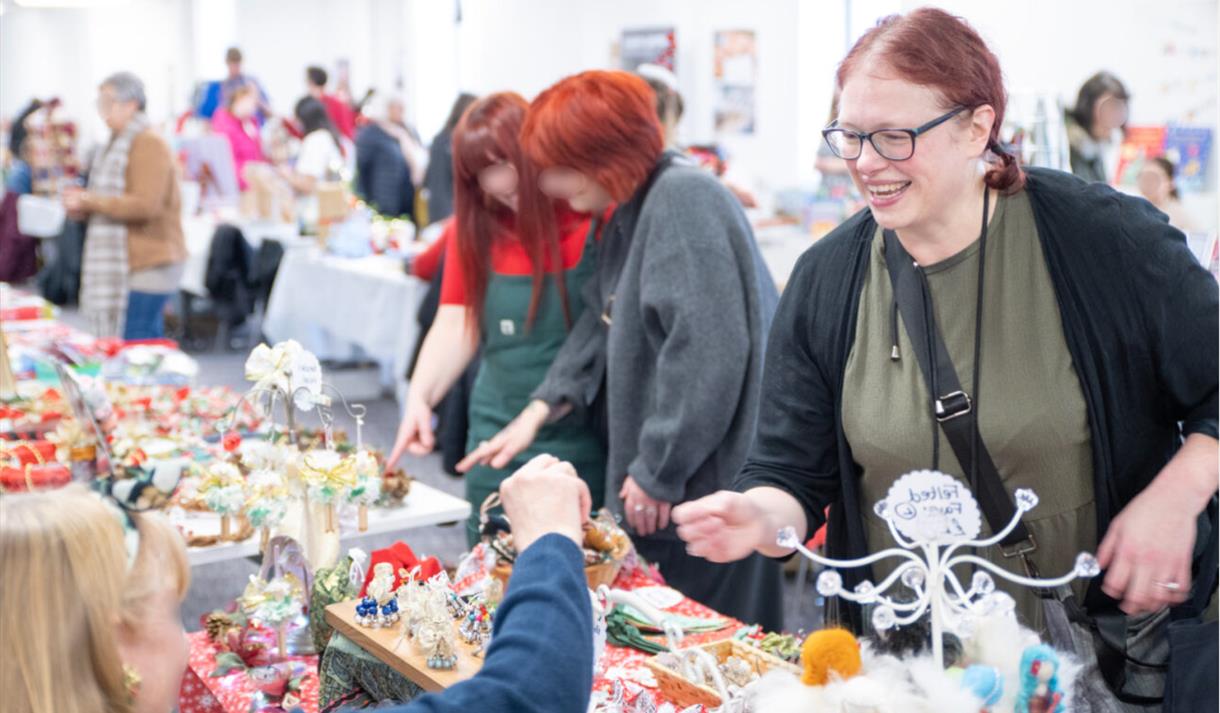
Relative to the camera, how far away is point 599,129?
257cm

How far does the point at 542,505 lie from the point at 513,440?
1334mm

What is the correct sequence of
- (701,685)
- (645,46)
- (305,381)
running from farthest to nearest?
(645,46)
(305,381)
(701,685)

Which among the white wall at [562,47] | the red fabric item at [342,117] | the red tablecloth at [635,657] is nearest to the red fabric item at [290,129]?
the red fabric item at [342,117]

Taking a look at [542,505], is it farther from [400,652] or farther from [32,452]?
[32,452]

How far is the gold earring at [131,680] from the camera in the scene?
127 centimetres

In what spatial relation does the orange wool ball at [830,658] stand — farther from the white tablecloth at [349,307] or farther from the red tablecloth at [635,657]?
the white tablecloth at [349,307]

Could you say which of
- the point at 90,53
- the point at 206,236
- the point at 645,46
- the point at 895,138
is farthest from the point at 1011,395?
the point at 90,53

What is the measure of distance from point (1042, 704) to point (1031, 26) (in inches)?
218

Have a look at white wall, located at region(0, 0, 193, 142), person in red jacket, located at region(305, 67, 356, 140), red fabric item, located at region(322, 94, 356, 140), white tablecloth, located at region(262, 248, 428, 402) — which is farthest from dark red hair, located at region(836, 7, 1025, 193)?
white wall, located at region(0, 0, 193, 142)

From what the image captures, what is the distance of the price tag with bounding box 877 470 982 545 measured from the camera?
129cm

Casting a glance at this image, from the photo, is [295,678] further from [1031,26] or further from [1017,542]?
[1031,26]

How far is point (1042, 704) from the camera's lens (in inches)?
49.3

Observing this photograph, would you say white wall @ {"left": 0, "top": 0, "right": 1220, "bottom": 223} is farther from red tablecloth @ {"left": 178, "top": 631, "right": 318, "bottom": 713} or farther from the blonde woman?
red tablecloth @ {"left": 178, "top": 631, "right": 318, "bottom": 713}

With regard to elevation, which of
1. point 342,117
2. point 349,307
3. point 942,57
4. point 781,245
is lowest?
point 349,307
